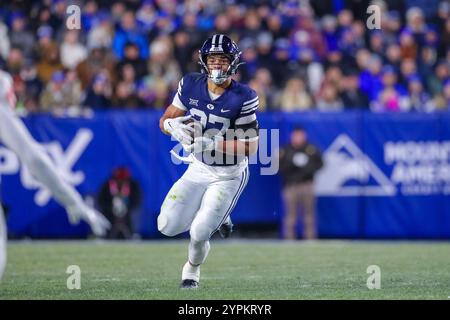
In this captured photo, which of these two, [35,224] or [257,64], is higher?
[257,64]

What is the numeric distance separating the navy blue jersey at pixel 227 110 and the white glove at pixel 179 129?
0.66ft

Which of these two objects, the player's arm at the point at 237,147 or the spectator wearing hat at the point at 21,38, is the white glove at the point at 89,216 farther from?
the spectator wearing hat at the point at 21,38

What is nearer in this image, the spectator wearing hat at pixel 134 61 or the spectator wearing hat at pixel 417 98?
the spectator wearing hat at pixel 134 61

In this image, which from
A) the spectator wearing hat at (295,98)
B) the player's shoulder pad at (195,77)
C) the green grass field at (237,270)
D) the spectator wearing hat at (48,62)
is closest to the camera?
the green grass field at (237,270)

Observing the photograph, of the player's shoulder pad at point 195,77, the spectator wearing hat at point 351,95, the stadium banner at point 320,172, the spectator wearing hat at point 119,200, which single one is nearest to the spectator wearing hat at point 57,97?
the stadium banner at point 320,172

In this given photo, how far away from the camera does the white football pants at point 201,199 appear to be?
26.1ft

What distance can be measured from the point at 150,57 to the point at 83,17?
4.47 feet

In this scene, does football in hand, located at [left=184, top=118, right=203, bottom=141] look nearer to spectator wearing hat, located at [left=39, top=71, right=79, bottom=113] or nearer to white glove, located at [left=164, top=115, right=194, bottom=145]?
white glove, located at [left=164, top=115, right=194, bottom=145]

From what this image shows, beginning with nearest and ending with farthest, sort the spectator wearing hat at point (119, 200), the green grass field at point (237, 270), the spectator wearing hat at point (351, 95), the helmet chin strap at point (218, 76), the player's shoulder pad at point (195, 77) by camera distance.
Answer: the green grass field at point (237, 270) < the helmet chin strap at point (218, 76) < the player's shoulder pad at point (195, 77) < the spectator wearing hat at point (119, 200) < the spectator wearing hat at point (351, 95)

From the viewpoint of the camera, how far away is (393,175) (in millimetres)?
14445

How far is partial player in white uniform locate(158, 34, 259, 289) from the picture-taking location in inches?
313
